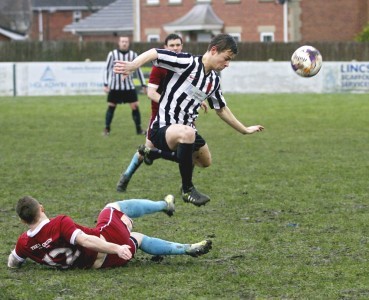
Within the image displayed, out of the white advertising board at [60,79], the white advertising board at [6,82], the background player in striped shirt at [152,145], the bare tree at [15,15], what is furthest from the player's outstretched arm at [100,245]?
the bare tree at [15,15]

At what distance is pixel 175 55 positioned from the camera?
9203mm

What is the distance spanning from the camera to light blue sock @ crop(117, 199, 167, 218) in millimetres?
7785

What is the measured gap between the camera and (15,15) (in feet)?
249

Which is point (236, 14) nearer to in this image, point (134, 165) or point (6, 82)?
point (6, 82)


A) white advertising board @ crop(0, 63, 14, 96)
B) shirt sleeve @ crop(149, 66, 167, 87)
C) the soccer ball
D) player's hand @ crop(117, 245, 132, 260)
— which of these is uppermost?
the soccer ball

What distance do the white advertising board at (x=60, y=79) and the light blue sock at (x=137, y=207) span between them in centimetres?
2767

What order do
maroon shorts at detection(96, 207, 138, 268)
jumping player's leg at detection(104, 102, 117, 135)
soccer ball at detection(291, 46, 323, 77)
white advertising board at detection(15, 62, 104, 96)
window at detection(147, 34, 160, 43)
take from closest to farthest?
maroon shorts at detection(96, 207, 138, 268) → soccer ball at detection(291, 46, 323, 77) → jumping player's leg at detection(104, 102, 117, 135) → white advertising board at detection(15, 62, 104, 96) → window at detection(147, 34, 160, 43)

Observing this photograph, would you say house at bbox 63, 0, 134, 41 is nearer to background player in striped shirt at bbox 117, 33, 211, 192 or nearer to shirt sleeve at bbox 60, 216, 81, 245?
background player in striped shirt at bbox 117, 33, 211, 192

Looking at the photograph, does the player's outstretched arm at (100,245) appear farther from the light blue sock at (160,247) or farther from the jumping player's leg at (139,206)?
the jumping player's leg at (139,206)

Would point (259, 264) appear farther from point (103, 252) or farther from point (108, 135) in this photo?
point (108, 135)

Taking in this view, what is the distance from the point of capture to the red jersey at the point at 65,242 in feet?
23.2

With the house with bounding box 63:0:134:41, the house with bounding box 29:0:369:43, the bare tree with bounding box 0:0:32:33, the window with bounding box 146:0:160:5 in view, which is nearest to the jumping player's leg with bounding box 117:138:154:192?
the house with bounding box 29:0:369:43

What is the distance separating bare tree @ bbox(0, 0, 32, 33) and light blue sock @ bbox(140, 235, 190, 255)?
6877cm

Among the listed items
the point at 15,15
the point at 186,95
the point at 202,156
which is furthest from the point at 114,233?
the point at 15,15
